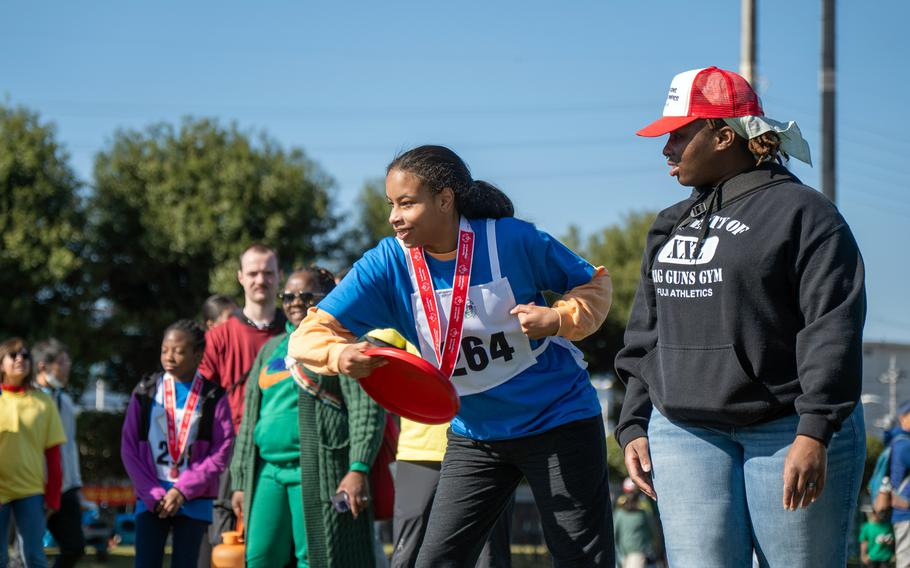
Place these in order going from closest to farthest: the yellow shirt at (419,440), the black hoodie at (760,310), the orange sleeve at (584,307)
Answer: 1. the black hoodie at (760,310)
2. the orange sleeve at (584,307)
3. the yellow shirt at (419,440)

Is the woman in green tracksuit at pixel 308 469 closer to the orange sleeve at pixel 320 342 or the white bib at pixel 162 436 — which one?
the white bib at pixel 162 436

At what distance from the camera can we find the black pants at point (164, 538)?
23.2ft

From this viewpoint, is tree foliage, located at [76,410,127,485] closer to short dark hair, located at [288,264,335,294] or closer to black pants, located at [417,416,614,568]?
short dark hair, located at [288,264,335,294]

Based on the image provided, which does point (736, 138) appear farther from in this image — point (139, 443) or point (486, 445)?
point (139, 443)

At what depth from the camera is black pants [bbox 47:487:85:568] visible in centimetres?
954

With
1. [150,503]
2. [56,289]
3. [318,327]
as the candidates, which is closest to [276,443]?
[150,503]

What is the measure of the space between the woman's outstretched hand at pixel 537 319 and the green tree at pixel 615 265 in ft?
129

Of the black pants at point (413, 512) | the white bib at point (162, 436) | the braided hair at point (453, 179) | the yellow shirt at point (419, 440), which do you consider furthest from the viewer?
the white bib at point (162, 436)

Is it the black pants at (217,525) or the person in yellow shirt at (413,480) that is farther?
the black pants at (217,525)

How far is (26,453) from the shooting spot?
28.9 feet

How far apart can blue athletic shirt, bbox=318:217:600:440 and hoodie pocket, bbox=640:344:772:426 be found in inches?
34.0

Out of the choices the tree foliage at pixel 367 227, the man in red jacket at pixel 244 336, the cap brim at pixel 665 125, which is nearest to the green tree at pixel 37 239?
the tree foliage at pixel 367 227

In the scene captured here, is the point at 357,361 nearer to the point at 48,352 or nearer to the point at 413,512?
the point at 413,512

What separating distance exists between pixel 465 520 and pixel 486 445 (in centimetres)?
30
